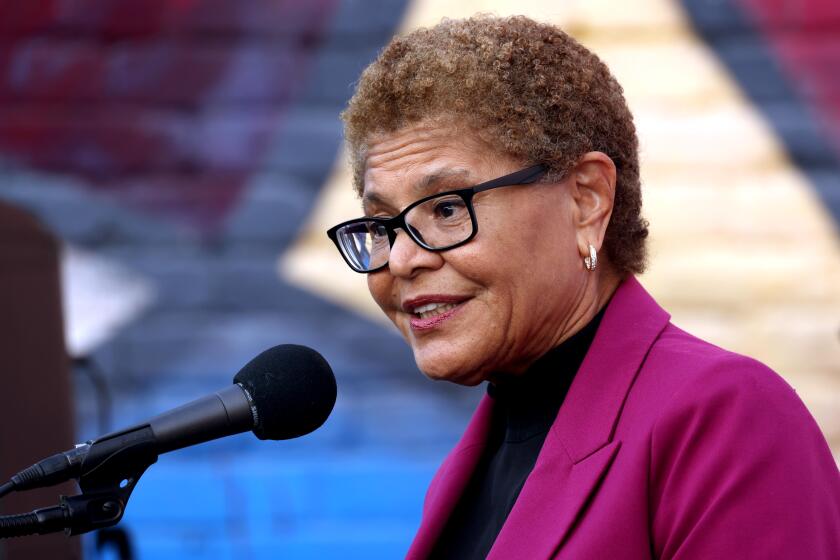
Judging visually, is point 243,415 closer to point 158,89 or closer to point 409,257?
point 409,257

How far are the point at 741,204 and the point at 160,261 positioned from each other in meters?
2.00

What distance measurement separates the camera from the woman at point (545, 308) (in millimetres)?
1562

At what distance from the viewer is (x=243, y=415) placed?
1.62 metres

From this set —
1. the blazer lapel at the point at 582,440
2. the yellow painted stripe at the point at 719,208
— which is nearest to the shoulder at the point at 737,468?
the blazer lapel at the point at 582,440

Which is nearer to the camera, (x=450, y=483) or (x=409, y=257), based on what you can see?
(x=409, y=257)

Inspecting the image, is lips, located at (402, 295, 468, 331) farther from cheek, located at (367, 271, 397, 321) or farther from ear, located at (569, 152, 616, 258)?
ear, located at (569, 152, 616, 258)

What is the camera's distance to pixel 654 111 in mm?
3602

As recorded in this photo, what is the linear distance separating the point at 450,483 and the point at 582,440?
0.50 m

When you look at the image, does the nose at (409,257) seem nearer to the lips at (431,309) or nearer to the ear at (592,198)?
the lips at (431,309)

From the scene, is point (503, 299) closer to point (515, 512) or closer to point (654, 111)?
point (515, 512)

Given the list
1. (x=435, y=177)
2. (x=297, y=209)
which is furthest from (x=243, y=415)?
(x=297, y=209)

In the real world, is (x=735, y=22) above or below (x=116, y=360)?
above

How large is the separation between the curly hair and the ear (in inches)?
1.3

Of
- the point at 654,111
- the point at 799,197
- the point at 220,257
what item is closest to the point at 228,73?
the point at 220,257
